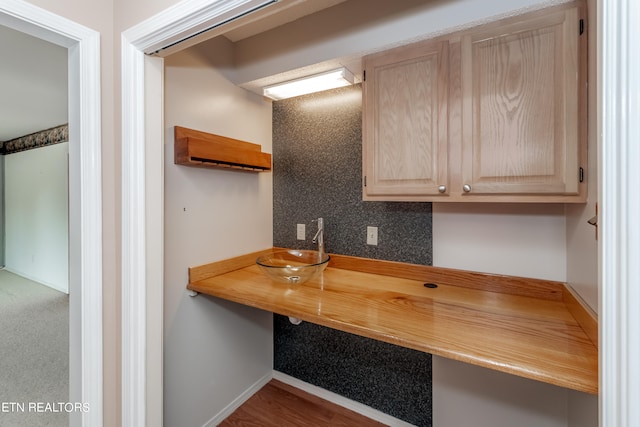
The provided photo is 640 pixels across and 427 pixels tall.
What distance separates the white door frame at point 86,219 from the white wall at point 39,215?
3.97 meters

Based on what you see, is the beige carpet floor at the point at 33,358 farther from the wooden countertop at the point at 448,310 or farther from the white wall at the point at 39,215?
the wooden countertop at the point at 448,310

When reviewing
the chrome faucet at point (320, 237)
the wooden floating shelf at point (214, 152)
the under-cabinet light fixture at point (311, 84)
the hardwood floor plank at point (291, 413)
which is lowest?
the hardwood floor plank at point (291, 413)

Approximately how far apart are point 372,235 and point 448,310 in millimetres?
701

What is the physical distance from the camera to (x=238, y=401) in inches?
76.2

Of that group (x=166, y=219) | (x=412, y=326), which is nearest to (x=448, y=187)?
(x=412, y=326)

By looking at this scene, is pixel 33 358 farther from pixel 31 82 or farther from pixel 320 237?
pixel 320 237

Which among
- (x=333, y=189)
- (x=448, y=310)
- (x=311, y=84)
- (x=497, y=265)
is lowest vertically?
(x=448, y=310)

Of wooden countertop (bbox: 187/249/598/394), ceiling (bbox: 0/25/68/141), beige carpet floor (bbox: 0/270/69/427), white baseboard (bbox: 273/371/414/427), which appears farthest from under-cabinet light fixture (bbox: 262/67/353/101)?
beige carpet floor (bbox: 0/270/69/427)

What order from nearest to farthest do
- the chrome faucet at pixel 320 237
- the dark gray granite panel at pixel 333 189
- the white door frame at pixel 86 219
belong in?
1. the white door frame at pixel 86 219
2. the dark gray granite panel at pixel 333 189
3. the chrome faucet at pixel 320 237

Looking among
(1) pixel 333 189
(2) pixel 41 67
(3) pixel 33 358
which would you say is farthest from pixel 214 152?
(3) pixel 33 358

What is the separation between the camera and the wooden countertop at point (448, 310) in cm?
89

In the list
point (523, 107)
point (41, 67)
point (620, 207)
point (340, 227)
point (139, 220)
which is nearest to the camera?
point (620, 207)

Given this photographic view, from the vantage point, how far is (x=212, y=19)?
39.6 inches

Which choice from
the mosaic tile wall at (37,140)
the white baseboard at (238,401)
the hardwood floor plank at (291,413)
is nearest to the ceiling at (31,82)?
the mosaic tile wall at (37,140)
